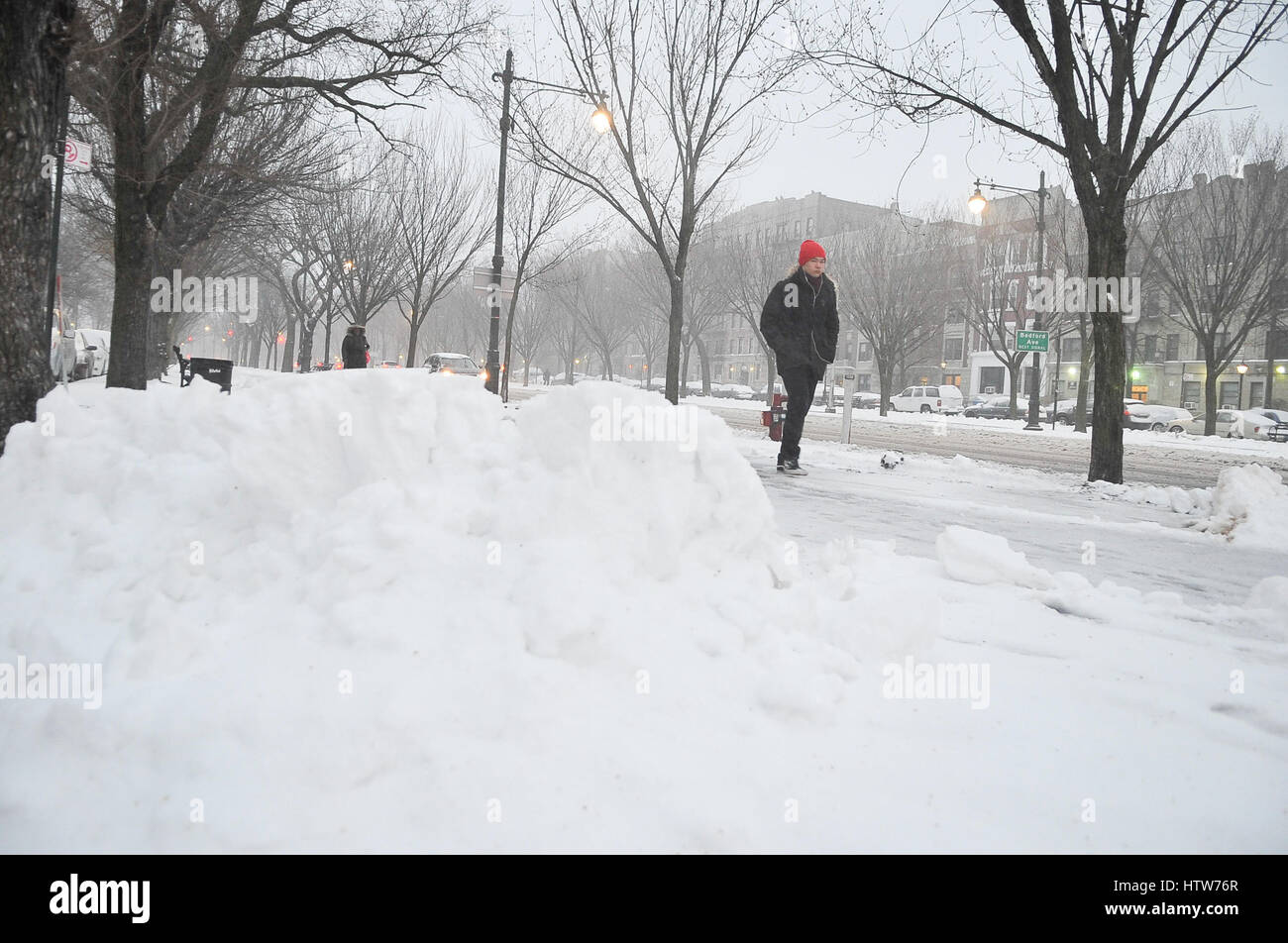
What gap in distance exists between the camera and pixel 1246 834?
206 centimetres

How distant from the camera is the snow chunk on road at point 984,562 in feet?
13.5

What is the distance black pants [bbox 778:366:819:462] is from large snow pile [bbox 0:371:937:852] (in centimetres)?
441

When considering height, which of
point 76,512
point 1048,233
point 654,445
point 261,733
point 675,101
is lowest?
point 261,733

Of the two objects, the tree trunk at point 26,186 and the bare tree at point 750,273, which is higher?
the bare tree at point 750,273

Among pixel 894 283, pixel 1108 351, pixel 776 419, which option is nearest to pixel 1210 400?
pixel 894 283

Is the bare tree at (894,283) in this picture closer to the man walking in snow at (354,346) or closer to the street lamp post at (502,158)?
the street lamp post at (502,158)

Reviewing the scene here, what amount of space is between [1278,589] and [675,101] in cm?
1095

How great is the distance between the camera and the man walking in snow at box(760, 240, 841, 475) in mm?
7941

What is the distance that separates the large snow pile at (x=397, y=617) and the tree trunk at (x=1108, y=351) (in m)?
6.19

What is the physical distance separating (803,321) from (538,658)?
626cm

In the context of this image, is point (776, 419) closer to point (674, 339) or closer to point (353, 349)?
point (674, 339)

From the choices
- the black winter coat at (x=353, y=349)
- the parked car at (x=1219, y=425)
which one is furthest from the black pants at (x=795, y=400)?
the parked car at (x=1219, y=425)

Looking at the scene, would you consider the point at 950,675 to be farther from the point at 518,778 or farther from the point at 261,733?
the point at 261,733

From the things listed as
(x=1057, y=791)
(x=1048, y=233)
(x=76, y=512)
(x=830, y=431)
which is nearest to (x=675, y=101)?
(x=830, y=431)
